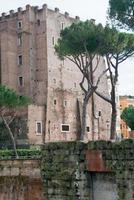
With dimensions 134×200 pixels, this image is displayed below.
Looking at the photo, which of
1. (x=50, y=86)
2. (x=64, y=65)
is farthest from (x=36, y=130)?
(x=64, y=65)

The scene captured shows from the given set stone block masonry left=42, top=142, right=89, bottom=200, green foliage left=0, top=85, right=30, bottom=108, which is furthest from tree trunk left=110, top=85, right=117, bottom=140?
stone block masonry left=42, top=142, right=89, bottom=200

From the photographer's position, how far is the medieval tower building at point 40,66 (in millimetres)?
49250

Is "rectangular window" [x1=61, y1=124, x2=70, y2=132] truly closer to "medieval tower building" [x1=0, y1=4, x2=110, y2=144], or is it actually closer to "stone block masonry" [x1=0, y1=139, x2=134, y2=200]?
"medieval tower building" [x1=0, y1=4, x2=110, y2=144]

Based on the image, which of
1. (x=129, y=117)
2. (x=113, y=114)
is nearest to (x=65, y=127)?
(x=129, y=117)

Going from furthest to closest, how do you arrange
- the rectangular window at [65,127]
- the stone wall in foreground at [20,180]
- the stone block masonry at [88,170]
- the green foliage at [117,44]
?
the rectangular window at [65,127], the green foliage at [117,44], the stone wall in foreground at [20,180], the stone block masonry at [88,170]

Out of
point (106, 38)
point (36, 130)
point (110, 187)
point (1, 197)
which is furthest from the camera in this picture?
point (36, 130)

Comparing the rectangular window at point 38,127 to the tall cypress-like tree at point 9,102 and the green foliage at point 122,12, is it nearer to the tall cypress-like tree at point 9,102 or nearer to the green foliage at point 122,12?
the tall cypress-like tree at point 9,102

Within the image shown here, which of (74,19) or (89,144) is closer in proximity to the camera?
(89,144)

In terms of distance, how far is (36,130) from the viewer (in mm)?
47594

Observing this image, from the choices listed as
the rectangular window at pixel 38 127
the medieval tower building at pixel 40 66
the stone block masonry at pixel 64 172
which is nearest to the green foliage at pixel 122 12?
the stone block masonry at pixel 64 172

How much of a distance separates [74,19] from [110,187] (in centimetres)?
4352

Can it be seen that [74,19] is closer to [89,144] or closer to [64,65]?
[64,65]

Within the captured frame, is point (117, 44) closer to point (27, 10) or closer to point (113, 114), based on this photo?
point (113, 114)

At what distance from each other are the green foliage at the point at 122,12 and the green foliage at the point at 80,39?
313 inches
